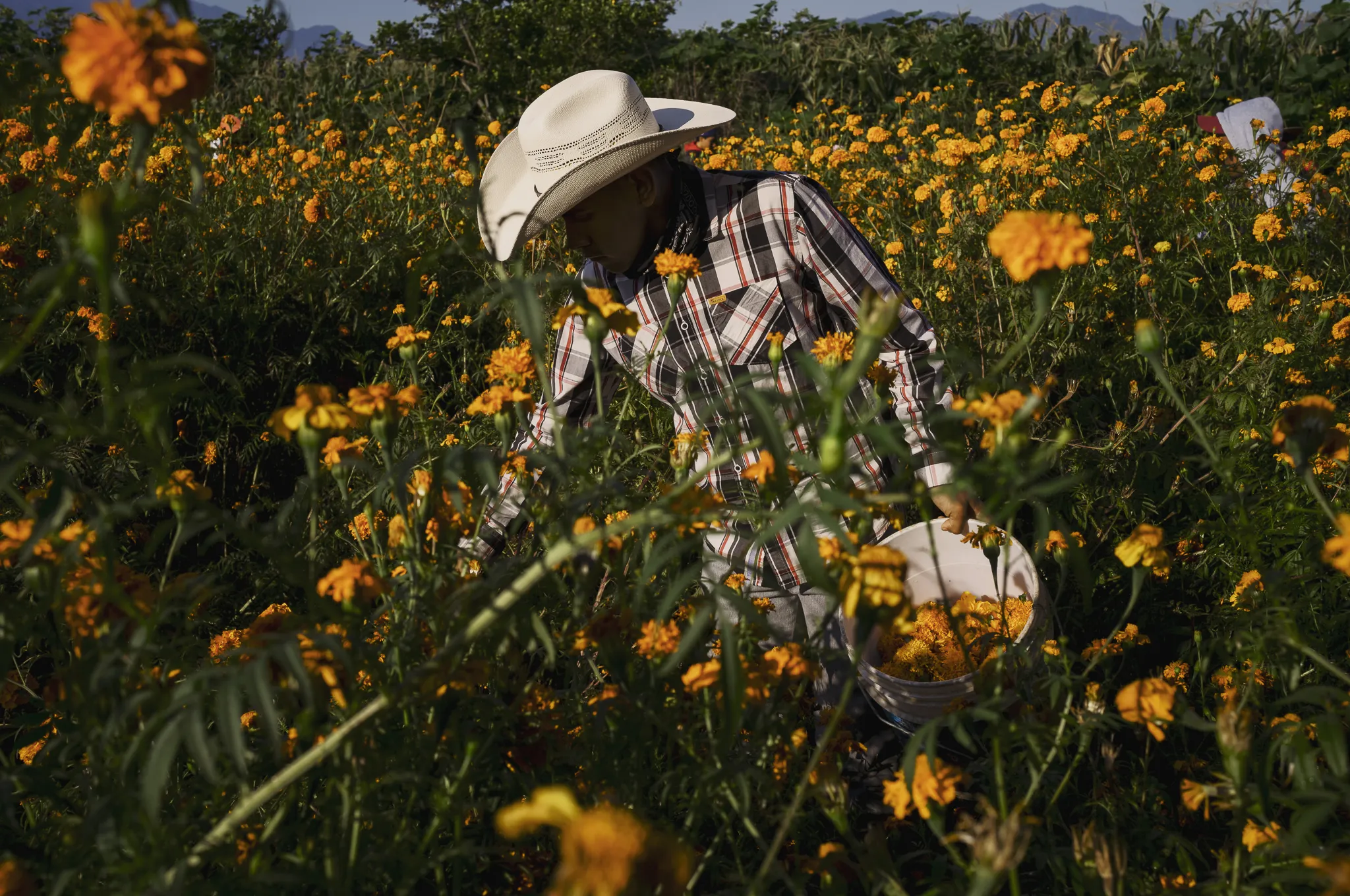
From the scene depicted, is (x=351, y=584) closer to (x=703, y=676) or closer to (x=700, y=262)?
(x=703, y=676)

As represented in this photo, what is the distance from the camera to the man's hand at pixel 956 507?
0.94 m

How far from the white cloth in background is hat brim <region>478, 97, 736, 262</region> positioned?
2017 millimetres

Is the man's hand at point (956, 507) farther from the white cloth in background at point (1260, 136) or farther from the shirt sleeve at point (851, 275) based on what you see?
the white cloth in background at point (1260, 136)

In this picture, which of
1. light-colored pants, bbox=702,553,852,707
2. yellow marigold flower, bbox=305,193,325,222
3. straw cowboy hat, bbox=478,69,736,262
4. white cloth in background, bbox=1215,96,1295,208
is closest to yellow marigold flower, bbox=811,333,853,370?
light-colored pants, bbox=702,553,852,707

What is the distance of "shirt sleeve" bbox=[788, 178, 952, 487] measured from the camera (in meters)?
1.91

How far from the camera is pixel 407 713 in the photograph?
3.25 ft

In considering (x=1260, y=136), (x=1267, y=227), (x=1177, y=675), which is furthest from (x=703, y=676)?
(x=1260, y=136)

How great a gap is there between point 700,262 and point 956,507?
1182 millimetres

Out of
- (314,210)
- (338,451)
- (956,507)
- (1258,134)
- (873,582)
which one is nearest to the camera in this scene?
(873,582)

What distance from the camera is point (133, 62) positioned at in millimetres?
685

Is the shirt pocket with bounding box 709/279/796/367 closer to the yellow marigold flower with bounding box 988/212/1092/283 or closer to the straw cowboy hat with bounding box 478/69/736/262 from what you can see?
the straw cowboy hat with bounding box 478/69/736/262

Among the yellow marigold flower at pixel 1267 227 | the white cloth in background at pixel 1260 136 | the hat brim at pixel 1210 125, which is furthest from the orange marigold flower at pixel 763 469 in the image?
the hat brim at pixel 1210 125

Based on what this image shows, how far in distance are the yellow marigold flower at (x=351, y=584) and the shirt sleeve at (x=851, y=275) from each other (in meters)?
1.26

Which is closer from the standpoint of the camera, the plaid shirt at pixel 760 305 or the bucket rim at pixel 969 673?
the bucket rim at pixel 969 673
